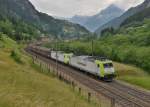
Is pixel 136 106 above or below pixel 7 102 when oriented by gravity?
below

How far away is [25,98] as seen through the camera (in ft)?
63.4

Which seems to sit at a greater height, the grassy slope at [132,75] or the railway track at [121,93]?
the grassy slope at [132,75]

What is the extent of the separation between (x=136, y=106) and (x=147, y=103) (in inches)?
91.9

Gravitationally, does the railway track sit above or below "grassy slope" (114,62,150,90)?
below

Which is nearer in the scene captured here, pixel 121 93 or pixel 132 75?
pixel 121 93

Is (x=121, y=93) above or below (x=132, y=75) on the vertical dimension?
below

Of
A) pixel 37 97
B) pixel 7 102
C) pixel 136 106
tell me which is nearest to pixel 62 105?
pixel 37 97

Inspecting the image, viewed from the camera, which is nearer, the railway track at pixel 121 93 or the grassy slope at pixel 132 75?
the railway track at pixel 121 93

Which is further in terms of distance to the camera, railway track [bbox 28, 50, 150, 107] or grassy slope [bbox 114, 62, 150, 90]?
grassy slope [bbox 114, 62, 150, 90]

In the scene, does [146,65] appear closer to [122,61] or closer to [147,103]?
[122,61]

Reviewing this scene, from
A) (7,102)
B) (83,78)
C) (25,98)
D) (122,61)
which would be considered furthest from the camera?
(122,61)

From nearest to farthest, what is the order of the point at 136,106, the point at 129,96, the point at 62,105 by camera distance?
the point at 62,105 < the point at 136,106 < the point at 129,96

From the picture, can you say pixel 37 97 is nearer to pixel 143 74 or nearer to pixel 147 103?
pixel 147 103

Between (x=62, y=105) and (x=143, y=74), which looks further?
(x=143, y=74)
